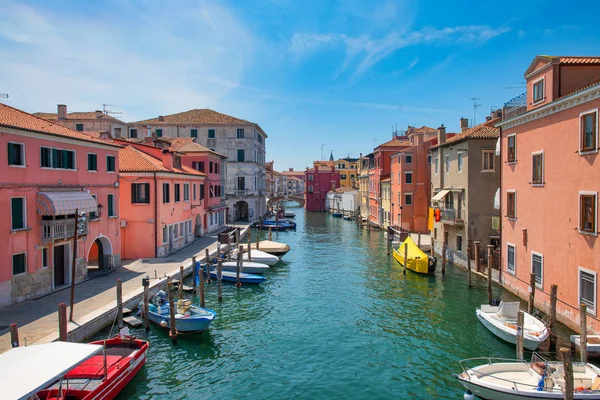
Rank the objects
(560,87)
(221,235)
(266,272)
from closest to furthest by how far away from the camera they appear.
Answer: (560,87) → (266,272) → (221,235)

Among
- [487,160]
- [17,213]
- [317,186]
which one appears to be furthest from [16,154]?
[317,186]

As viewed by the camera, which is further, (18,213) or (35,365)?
(18,213)

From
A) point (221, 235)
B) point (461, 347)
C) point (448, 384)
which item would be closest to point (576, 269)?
point (461, 347)

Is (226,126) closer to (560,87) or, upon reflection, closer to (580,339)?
(560,87)

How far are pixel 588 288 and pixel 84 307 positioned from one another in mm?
18369

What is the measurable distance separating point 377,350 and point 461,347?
3042mm

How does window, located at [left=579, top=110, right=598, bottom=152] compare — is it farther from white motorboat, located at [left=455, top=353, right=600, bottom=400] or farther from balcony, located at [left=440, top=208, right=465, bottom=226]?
balcony, located at [left=440, top=208, right=465, bottom=226]

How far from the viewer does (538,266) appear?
18.2 meters

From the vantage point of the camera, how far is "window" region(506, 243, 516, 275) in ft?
68.8

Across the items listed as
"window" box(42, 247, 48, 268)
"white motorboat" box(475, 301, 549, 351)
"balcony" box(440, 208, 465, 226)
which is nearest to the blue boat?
"window" box(42, 247, 48, 268)

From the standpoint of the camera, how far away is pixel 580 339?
12680 millimetres

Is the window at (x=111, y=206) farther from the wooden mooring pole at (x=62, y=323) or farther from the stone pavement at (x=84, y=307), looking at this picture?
the wooden mooring pole at (x=62, y=323)

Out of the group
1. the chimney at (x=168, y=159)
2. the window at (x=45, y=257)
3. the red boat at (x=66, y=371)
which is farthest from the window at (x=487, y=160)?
the window at (x=45, y=257)

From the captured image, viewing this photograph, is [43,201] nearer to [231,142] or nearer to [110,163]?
[110,163]
